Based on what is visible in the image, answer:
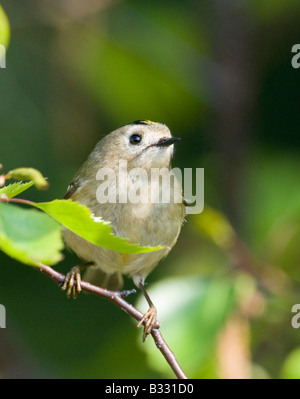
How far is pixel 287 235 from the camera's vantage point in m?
2.96

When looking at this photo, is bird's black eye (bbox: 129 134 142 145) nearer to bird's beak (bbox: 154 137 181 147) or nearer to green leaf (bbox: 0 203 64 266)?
bird's beak (bbox: 154 137 181 147)

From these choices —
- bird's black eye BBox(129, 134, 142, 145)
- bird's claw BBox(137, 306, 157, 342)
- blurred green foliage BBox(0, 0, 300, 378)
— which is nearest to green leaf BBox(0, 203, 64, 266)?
bird's claw BBox(137, 306, 157, 342)

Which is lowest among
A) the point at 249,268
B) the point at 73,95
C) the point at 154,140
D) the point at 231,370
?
the point at 231,370

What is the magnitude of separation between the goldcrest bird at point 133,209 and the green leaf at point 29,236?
1.07 meters

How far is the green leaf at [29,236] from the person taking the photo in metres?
1.06

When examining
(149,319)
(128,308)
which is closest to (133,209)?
(149,319)

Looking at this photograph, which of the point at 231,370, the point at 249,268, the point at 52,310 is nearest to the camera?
the point at 231,370

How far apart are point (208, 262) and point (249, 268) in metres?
0.68

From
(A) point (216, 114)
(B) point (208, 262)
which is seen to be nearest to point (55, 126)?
(A) point (216, 114)

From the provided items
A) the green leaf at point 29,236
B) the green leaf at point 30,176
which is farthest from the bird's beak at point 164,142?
the green leaf at point 29,236

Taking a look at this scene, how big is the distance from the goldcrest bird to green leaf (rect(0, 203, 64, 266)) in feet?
3.51

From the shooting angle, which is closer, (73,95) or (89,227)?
(89,227)

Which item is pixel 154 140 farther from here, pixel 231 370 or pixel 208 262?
pixel 208 262

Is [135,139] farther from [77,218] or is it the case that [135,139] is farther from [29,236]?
[29,236]
